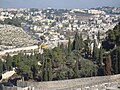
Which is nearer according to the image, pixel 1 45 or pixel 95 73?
pixel 95 73

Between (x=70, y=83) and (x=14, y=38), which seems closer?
(x=70, y=83)

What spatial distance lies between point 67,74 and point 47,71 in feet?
3.17

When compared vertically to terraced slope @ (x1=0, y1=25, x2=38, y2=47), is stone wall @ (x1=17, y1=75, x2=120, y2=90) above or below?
below

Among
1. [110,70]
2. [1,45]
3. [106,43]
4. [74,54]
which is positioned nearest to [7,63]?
[74,54]

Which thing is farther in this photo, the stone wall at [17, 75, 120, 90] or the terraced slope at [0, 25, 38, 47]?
Answer: the terraced slope at [0, 25, 38, 47]

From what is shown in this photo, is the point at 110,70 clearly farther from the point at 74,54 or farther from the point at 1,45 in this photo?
the point at 1,45

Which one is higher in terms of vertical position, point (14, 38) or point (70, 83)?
point (14, 38)

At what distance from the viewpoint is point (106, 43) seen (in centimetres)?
2553

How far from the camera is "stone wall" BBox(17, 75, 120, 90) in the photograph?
16.6 metres

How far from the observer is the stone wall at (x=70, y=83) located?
16625 mm

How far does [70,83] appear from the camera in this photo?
17047mm

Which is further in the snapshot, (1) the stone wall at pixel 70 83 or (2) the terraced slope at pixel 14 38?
(2) the terraced slope at pixel 14 38

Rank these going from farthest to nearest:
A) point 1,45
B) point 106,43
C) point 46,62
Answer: point 1,45 → point 106,43 → point 46,62

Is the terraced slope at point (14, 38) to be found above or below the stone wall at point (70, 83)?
above
